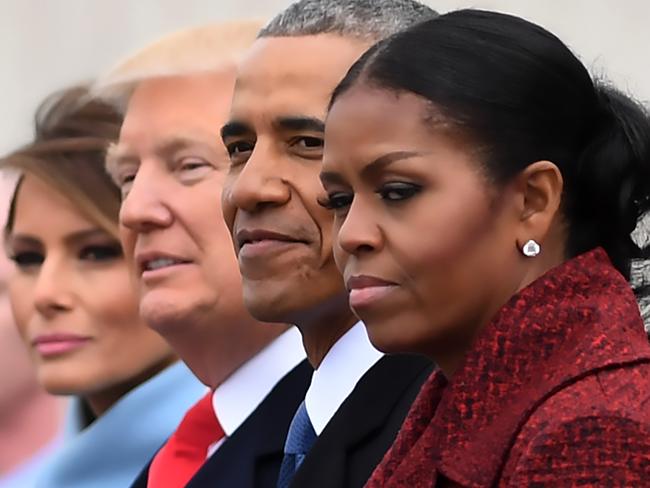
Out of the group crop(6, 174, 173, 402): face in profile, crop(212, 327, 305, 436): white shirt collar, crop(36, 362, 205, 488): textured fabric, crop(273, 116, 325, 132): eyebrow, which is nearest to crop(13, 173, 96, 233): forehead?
crop(6, 174, 173, 402): face in profile

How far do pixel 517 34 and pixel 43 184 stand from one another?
64.3 inches

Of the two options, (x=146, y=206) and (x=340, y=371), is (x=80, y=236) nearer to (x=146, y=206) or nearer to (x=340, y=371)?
(x=146, y=206)

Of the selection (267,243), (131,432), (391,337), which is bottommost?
(131,432)

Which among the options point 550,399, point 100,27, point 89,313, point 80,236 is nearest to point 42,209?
point 80,236

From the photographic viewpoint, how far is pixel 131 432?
122 inches

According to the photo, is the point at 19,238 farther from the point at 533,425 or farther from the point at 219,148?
the point at 533,425

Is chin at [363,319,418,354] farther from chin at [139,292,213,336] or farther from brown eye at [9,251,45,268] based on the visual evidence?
brown eye at [9,251,45,268]

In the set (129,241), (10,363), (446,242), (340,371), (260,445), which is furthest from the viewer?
(10,363)

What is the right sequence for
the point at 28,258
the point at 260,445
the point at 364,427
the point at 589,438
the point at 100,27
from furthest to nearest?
the point at 100,27, the point at 28,258, the point at 260,445, the point at 364,427, the point at 589,438

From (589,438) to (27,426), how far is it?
256cm

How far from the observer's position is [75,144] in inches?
127

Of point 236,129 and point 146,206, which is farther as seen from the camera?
point 146,206

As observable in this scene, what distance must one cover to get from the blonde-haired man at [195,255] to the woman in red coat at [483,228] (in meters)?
0.76

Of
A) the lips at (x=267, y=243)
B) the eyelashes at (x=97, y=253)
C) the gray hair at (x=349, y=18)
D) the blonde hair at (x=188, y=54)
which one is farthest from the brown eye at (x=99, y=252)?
the lips at (x=267, y=243)
